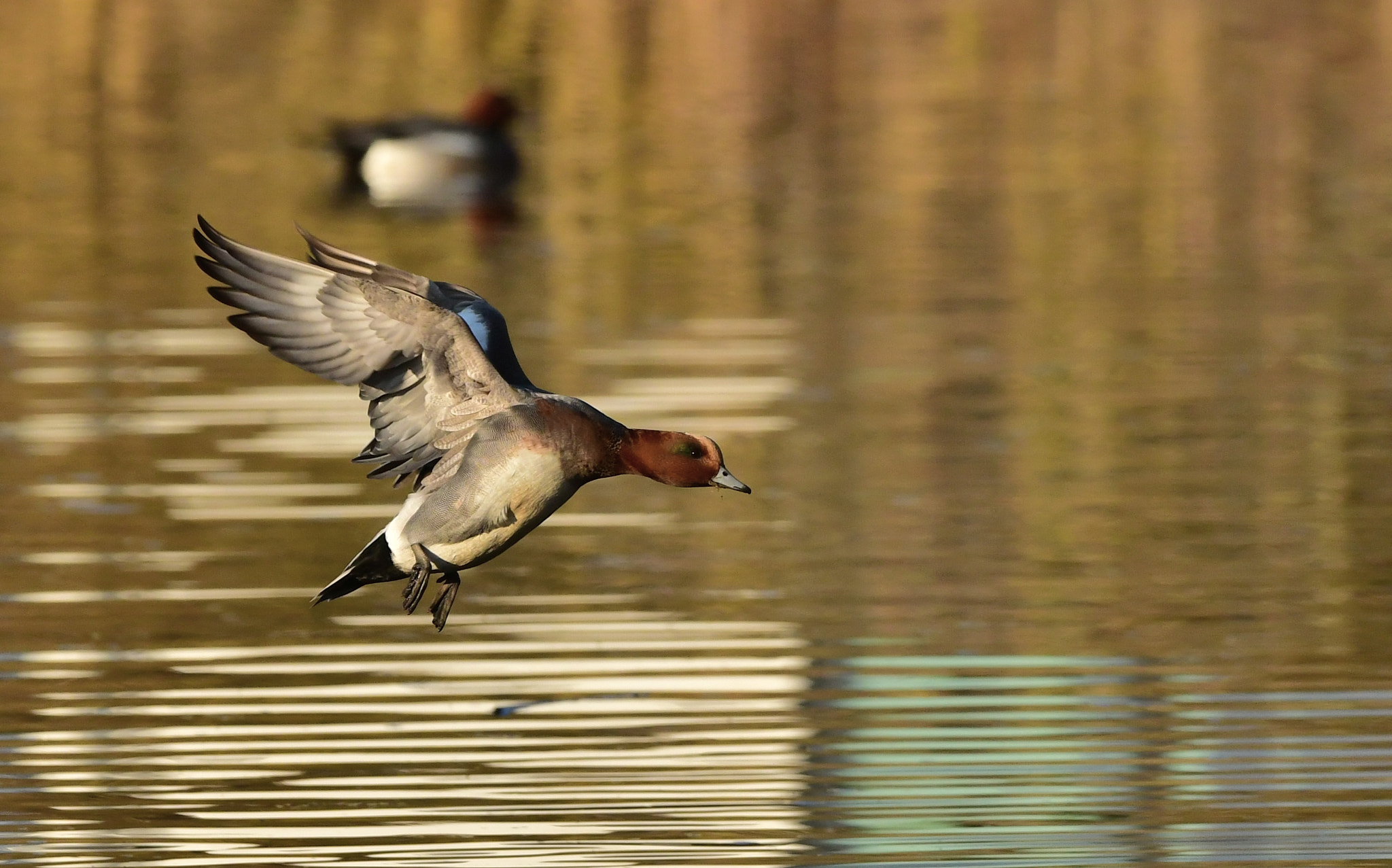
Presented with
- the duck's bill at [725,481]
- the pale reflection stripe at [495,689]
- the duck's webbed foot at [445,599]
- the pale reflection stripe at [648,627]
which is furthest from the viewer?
the pale reflection stripe at [648,627]

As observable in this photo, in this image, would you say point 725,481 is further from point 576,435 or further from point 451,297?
point 451,297

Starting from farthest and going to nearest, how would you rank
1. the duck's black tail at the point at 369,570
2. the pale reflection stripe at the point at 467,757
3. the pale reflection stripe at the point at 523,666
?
the pale reflection stripe at the point at 523,666 < the pale reflection stripe at the point at 467,757 < the duck's black tail at the point at 369,570

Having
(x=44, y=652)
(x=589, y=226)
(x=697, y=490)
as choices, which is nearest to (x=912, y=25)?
(x=589, y=226)

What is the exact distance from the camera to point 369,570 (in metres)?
7.34

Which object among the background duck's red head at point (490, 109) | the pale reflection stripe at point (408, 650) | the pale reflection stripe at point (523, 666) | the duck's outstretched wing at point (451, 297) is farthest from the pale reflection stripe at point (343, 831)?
the background duck's red head at point (490, 109)

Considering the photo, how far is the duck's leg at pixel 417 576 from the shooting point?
7.22 metres

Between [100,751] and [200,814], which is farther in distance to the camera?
[100,751]

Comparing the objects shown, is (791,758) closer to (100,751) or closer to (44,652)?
(100,751)

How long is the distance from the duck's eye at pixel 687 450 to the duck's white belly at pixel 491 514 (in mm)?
296

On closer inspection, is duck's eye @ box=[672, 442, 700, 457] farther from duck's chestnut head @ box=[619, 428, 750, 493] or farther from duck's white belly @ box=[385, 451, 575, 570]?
duck's white belly @ box=[385, 451, 575, 570]

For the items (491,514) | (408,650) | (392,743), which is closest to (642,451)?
(491,514)

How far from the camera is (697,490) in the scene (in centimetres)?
1362

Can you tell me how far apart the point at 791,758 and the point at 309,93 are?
79.7 ft

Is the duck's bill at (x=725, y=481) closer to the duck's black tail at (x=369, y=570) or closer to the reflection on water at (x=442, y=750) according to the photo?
the duck's black tail at (x=369, y=570)
